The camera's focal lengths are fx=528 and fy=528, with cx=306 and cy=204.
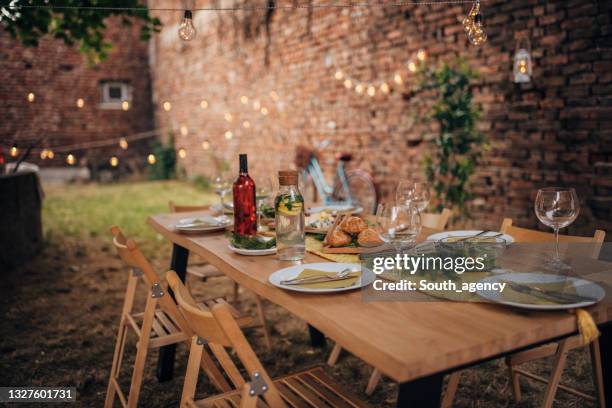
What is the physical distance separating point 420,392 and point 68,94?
10.8 metres

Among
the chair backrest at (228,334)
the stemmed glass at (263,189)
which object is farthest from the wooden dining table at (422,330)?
the stemmed glass at (263,189)

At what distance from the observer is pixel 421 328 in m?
1.14

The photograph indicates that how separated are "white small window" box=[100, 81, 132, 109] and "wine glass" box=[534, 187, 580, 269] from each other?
1055 centimetres

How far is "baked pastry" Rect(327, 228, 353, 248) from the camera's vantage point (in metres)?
1.91

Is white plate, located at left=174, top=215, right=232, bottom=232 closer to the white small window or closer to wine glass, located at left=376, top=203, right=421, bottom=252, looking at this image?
wine glass, located at left=376, top=203, right=421, bottom=252

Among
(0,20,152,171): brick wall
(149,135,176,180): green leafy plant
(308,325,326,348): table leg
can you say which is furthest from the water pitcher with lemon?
(149,135,176,180): green leafy plant

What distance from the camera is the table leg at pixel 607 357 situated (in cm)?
156

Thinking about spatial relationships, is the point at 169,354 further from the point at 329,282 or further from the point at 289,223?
the point at 329,282

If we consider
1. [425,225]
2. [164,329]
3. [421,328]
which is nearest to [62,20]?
[164,329]

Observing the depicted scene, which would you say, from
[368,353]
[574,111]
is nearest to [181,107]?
[574,111]

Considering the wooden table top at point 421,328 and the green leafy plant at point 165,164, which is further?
the green leafy plant at point 165,164

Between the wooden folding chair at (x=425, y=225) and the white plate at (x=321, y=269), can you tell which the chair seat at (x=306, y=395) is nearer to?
the white plate at (x=321, y=269)

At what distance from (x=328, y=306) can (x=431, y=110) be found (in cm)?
A: 379

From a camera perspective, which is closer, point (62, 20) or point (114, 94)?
point (62, 20)
